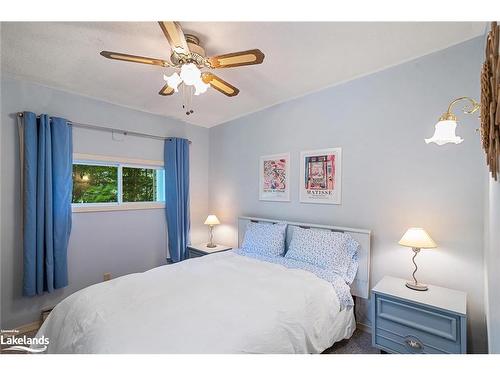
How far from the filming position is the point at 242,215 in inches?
128

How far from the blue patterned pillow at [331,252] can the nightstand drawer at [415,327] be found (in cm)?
37

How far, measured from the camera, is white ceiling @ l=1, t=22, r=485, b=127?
1506mm

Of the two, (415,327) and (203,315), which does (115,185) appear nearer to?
(203,315)

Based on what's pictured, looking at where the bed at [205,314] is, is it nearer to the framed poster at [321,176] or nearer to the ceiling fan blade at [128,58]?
the framed poster at [321,176]

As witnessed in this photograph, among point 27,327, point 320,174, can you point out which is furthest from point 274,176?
point 27,327

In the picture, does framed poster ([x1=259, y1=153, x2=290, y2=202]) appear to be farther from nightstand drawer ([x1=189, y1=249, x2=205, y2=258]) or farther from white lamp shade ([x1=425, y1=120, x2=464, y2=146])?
white lamp shade ([x1=425, y1=120, x2=464, y2=146])

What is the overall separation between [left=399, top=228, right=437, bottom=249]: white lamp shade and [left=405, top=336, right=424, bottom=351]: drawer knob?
622 millimetres

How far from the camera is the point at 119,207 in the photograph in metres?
2.79

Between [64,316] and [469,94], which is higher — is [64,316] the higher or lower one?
the lower one

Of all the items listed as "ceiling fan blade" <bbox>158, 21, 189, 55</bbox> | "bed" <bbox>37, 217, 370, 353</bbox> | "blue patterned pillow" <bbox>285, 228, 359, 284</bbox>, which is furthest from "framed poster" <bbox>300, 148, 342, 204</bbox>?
"ceiling fan blade" <bbox>158, 21, 189, 55</bbox>

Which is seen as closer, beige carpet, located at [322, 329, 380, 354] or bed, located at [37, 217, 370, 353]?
bed, located at [37, 217, 370, 353]
